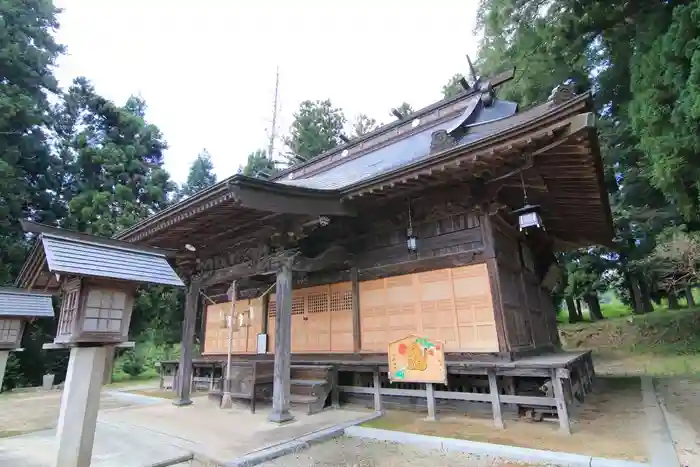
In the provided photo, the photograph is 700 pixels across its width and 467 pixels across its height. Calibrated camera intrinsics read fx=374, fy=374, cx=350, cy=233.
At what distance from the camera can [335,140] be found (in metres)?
25.0

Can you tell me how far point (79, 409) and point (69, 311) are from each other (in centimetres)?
95

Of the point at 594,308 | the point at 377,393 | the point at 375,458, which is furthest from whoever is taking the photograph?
the point at 594,308

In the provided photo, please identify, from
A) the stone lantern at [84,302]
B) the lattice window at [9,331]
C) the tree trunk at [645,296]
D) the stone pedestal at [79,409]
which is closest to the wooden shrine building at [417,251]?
the stone lantern at [84,302]

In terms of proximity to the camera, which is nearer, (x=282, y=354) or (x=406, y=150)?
(x=282, y=354)

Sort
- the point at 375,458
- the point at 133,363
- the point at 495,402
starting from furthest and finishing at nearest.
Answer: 1. the point at 133,363
2. the point at 495,402
3. the point at 375,458

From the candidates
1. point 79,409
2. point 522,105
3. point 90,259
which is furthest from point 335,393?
point 522,105

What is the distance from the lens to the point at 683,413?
18.2ft

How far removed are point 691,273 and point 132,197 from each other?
2177 centimetres

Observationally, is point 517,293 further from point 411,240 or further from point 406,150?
point 406,150

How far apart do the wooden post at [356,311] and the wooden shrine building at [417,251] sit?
0.09ft

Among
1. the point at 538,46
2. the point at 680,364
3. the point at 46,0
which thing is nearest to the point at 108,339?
the point at 538,46

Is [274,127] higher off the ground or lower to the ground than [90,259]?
higher

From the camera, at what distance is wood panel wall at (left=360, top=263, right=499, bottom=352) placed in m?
6.04

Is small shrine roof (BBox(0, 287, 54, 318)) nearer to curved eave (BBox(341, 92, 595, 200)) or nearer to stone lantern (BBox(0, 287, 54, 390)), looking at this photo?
stone lantern (BBox(0, 287, 54, 390))
